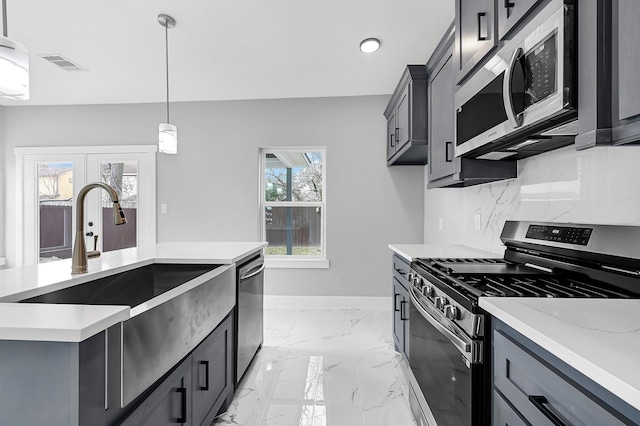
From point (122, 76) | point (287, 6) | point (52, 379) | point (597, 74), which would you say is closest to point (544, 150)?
point (597, 74)

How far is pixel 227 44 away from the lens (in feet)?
9.93

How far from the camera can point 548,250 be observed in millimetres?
1609

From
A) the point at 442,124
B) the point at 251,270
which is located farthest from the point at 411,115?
the point at 251,270

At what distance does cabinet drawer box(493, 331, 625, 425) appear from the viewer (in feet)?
2.19

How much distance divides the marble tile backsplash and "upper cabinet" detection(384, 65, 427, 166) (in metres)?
0.60

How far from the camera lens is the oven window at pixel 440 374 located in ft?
3.91

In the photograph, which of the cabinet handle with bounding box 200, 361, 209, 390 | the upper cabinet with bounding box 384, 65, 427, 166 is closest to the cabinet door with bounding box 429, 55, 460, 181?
the upper cabinet with bounding box 384, 65, 427, 166

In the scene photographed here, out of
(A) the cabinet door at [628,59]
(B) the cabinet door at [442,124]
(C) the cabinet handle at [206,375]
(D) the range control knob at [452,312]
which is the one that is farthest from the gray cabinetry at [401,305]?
(A) the cabinet door at [628,59]

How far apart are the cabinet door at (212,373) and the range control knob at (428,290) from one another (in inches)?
42.3

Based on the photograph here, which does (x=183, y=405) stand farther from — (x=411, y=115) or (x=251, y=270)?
(x=411, y=115)

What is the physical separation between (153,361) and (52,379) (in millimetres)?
358

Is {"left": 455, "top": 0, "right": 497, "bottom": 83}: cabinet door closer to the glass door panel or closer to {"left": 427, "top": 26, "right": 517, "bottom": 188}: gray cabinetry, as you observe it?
{"left": 427, "top": 26, "right": 517, "bottom": 188}: gray cabinetry

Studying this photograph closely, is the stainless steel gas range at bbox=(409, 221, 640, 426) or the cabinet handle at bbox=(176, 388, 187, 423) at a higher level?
the stainless steel gas range at bbox=(409, 221, 640, 426)

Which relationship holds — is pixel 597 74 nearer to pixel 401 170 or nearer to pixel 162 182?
pixel 401 170
